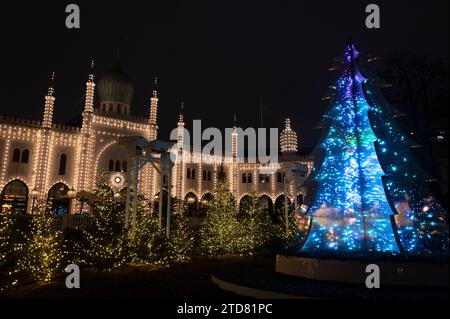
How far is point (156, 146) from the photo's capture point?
1731cm

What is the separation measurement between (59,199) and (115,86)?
13572 mm

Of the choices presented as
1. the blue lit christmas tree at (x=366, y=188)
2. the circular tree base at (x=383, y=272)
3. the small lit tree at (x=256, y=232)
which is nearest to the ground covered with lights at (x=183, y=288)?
the circular tree base at (x=383, y=272)

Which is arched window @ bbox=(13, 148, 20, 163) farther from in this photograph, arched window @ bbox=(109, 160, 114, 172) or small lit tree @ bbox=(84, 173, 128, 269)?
small lit tree @ bbox=(84, 173, 128, 269)

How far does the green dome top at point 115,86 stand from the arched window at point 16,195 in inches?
502

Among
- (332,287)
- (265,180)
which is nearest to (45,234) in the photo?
(332,287)

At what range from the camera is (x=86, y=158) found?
3231 centimetres

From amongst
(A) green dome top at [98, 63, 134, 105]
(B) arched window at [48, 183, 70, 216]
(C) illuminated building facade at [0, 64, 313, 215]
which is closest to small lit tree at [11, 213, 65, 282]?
A: (C) illuminated building facade at [0, 64, 313, 215]

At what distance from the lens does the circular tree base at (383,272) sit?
8.88m

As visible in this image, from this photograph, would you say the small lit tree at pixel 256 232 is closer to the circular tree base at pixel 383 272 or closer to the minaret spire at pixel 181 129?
the circular tree base at pixel 383 272

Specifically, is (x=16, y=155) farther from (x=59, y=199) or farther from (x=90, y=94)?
(x=90, y=94)

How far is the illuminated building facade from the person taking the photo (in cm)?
2961

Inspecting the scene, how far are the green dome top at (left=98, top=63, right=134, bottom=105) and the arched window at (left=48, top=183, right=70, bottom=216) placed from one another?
1119cm

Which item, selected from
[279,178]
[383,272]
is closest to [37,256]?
[383,272]

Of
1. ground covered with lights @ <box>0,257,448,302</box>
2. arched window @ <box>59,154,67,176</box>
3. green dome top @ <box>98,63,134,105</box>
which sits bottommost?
ground covered with lights @ <box>0,257,448,302</box>
